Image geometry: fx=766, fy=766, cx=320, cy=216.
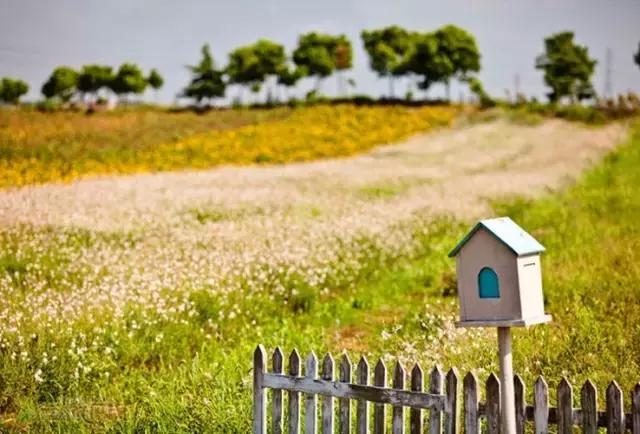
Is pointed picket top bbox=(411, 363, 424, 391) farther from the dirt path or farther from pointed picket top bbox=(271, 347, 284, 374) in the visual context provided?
the dirt path

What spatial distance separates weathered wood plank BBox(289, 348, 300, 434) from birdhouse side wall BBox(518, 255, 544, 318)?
167 cm

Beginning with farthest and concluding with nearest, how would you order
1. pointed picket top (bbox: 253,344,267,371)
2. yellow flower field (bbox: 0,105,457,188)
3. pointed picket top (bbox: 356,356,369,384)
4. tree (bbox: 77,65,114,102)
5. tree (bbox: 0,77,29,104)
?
tree (bbox: 77,65,114,102), tree (bbox: 0,77,29,104), yellow flower field (bbox: 0,105,457,188), pointed picket top (bbox: 253,344,267,371), pointed picket top (bbox: 356,356,369,384)

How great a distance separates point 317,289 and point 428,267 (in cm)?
270

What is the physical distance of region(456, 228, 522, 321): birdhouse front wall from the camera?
4.86m

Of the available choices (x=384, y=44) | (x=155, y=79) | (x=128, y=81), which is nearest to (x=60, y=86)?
(x=128, y=81)

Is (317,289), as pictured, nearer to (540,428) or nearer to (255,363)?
(255,363)

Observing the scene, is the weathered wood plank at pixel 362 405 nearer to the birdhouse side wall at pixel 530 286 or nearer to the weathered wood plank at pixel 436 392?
the weathered wood plank at pixel 436 392

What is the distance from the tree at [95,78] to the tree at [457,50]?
33796 millimetres

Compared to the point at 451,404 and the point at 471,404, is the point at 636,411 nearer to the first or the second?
the point at 471,404

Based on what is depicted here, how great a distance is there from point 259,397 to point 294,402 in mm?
285

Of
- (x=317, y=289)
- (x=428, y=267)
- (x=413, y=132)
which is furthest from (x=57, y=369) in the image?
(x=413, y=132)

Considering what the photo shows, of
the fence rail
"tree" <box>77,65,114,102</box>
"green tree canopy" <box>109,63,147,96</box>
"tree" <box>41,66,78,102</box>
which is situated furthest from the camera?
"green tree canopy" <box>109,63,147,96</box>

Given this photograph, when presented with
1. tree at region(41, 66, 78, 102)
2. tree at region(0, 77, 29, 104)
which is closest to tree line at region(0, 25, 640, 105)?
tree at region(41, 66, 78, 102)

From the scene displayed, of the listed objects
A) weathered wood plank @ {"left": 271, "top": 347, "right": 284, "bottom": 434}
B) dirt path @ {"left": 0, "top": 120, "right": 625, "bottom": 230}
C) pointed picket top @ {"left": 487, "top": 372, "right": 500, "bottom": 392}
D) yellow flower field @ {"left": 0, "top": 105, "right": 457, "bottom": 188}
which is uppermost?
yellow flower field @ {"left": 0, "top": 105, "right": 457, "bottom": 188}
